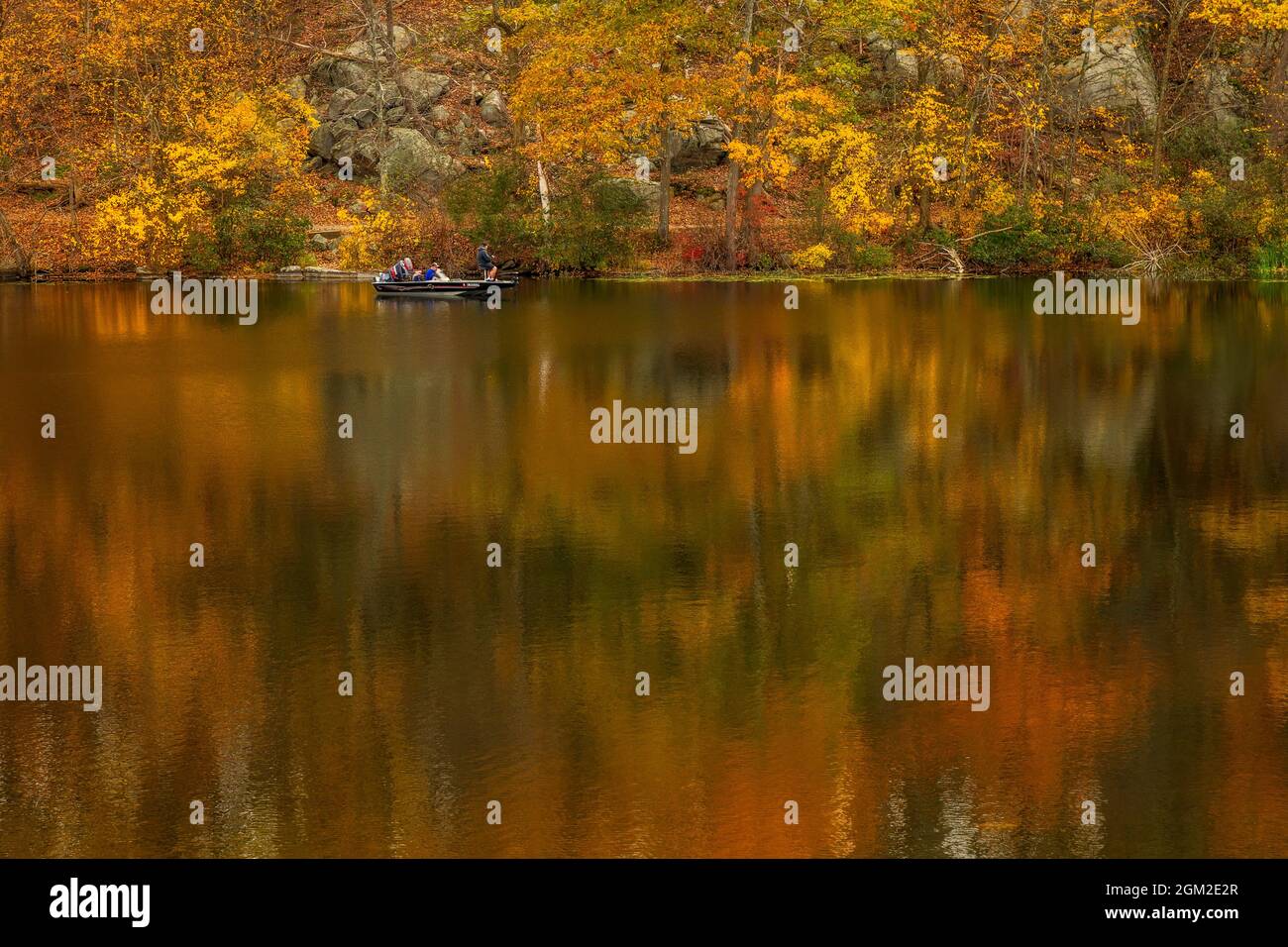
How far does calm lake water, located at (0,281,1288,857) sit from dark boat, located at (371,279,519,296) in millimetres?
18043

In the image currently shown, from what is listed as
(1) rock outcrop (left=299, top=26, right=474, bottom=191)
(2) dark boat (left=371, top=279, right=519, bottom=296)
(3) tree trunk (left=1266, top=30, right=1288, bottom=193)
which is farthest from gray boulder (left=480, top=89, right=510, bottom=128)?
(3) tree trunk (left=1266, top=30, right=1288, bottom=193)

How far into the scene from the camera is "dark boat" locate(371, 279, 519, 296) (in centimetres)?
4894

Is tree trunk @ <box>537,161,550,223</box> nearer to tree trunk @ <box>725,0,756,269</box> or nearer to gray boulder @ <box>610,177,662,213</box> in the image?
gray boulder @ <box>610,177,662,213</box>

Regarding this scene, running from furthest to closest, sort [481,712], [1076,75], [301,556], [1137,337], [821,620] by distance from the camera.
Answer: [1076,75] → [1137,337] → [301,556] → [821,620] → [481,712]

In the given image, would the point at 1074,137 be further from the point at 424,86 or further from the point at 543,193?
the point at 424,86

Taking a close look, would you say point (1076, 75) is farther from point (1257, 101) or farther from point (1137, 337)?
point (1137, 337)

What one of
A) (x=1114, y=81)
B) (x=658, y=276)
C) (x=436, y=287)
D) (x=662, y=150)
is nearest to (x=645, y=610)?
(x=436, y=287)

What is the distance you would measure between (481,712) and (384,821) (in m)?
2.10

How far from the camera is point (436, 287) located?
49156mm

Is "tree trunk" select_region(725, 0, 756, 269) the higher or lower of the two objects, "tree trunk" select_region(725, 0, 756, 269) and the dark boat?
the higher

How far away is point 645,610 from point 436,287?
117 ft

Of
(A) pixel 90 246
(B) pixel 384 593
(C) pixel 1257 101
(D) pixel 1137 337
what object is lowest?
(B) pixel 384 593
